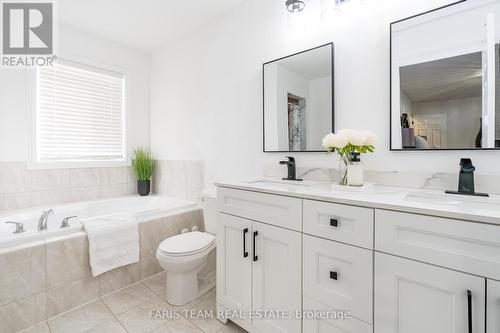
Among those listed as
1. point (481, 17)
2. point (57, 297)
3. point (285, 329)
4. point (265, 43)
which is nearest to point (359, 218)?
point (285, 329)

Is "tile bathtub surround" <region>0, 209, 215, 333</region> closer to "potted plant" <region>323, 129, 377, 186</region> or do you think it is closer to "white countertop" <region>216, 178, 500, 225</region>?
"white countertop" <region>216, 178, 500, 225</region>

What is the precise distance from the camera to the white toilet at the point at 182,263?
1.76m

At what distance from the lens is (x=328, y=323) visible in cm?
114

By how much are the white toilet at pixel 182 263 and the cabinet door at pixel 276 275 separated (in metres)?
0.58

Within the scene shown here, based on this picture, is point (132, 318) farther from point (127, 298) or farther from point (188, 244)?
point (188, 244)

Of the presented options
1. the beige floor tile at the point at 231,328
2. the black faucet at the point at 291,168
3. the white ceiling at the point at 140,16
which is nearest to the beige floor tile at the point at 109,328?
the beige floor tile at the point at 231,328

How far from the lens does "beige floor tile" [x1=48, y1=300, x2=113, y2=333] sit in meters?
1.60

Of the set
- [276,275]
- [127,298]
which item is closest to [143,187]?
[127,298]

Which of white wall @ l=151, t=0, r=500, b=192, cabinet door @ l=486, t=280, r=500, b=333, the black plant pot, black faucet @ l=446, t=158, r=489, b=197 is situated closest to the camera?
cabinet door @ l=486, t=280, r=500, b=333

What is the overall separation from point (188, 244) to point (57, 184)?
178 centimetres

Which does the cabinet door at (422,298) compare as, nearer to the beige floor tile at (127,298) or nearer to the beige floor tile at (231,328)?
the beige floor tile at (231,328)

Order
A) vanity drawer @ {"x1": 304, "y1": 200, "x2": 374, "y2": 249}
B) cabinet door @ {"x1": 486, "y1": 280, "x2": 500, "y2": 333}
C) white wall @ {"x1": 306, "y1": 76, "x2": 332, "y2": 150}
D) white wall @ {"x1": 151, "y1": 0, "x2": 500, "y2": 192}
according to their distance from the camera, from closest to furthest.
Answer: cabinet door @ {"x1": 486, "y1": 280, "x2": 500, "y2": 333}
vanity drawer @ {"x1": 304, "y1": 200, "x2": 374, "y2": 249}
white wall @ {"x1": 151, "y1": 0, "x2": 500, "y2": 192}
white wall @ {"x1": 306, "y1": 76, "x2": 332, "y2": 150}

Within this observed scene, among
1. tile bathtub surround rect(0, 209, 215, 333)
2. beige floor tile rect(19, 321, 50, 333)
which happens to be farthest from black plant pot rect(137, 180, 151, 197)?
beige floor tile rect(19, 321, 50, 333)

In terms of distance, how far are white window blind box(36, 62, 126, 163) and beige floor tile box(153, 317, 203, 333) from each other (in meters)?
2.12
